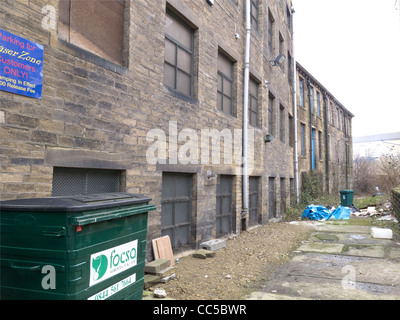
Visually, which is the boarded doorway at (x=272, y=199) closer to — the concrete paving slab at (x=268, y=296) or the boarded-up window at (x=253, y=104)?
the boarded-up window at (x=253, y=104)

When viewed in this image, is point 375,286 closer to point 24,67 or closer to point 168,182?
point 168,182

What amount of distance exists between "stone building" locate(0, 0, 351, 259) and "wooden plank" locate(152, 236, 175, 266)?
166mm

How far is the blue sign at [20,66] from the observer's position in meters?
3.21

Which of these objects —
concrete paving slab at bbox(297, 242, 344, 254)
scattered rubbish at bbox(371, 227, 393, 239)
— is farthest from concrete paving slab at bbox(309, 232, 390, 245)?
concrete paving slab at bbox(297, 242, 344, 254)

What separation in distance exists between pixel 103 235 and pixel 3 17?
253 centimetres

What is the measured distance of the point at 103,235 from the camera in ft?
9.21

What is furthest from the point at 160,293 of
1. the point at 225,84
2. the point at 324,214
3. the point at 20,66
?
the point at 324,214

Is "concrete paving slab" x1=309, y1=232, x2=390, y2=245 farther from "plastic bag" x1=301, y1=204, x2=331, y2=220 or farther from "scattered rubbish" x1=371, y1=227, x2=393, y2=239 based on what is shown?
"plastic bag" x1=301, y1=204, x2=331, y2=220

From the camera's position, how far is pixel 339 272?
5.36 m

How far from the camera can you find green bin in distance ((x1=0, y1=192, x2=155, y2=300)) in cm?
244

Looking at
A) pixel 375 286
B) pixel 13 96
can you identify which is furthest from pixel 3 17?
pixel 375 286

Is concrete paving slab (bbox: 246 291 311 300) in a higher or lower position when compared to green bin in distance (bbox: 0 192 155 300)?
lower

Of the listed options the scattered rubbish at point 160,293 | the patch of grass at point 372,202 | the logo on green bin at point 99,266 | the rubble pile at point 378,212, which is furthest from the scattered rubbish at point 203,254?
the patch of grass at point 372,202

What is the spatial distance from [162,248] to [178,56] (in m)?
4.00
